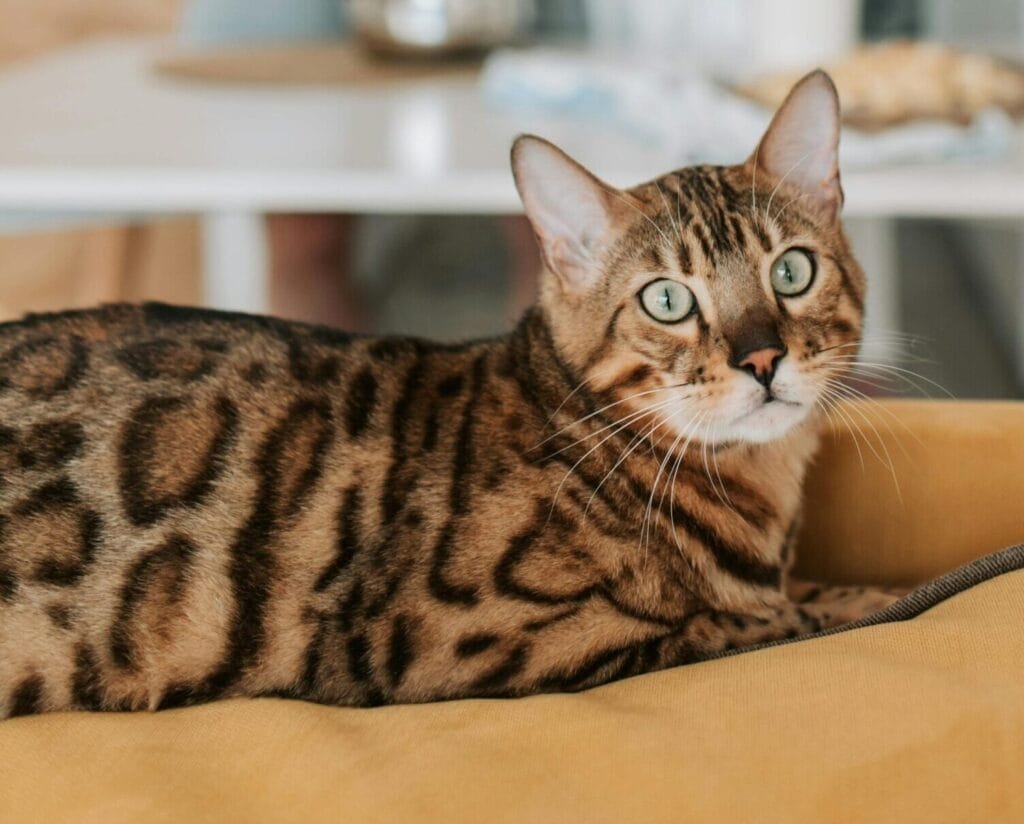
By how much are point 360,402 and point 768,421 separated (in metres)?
0.38

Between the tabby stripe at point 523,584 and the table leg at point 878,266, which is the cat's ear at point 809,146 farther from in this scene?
the table leg at point 878,266

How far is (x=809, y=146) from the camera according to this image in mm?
1242

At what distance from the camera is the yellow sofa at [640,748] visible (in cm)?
81

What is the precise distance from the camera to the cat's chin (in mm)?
1141

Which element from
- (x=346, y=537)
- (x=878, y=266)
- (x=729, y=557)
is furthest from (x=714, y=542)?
(x=878, y=266)

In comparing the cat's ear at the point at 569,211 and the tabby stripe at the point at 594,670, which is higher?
the cat's ear at the point at 569,211

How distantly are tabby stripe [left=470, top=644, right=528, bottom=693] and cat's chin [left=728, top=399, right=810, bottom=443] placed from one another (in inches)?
11.3

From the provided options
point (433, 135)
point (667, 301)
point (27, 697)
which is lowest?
point (27, 697)

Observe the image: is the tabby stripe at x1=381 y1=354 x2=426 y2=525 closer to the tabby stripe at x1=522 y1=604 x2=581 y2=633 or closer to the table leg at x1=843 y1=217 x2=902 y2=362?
the tabby stripe at x1=522 y1=604 x2=581 y2=633

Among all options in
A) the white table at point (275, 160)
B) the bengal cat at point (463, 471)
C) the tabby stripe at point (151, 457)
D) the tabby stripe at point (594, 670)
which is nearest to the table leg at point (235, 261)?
the white table at point (275, 160)

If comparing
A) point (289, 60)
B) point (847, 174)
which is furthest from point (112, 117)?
point (847, 174)

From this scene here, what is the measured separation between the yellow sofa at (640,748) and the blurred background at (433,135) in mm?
465

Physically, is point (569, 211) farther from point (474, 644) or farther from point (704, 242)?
point (474, 644)

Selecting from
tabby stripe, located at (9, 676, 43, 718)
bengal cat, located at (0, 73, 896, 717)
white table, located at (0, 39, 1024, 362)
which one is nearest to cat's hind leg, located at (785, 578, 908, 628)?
bengal cat, located at (0, 73, 896, 717)
